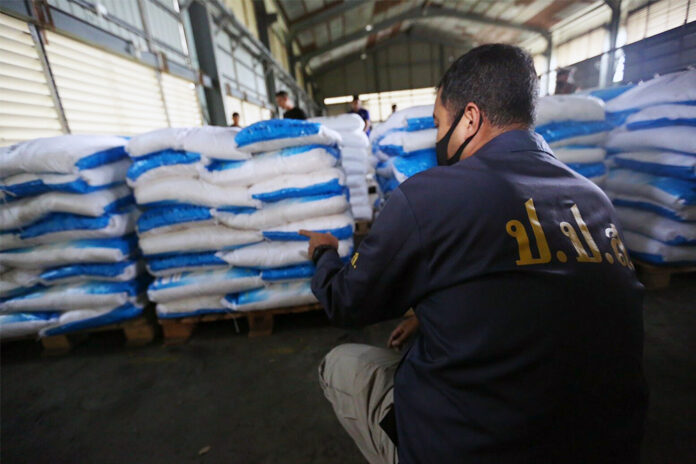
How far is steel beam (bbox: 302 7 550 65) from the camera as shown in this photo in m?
13.9

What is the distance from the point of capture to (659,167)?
2.61 meters

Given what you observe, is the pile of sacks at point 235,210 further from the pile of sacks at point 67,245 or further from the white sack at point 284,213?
the pile of sacks at point 67,245

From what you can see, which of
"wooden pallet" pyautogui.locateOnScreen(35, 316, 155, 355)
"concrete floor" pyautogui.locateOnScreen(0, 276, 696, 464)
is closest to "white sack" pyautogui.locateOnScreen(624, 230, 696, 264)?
"concrete floor" pyautogui.locateOnScreen(0, 276, 696, 464)

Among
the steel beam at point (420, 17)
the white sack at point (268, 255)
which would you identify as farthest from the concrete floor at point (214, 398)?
the steel beam at point (420, 17)

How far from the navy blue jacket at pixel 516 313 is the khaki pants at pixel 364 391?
0.81ft

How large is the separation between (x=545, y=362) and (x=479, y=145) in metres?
0.66

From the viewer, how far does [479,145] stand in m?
1.04

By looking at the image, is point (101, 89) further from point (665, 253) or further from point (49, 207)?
point (665, 253)

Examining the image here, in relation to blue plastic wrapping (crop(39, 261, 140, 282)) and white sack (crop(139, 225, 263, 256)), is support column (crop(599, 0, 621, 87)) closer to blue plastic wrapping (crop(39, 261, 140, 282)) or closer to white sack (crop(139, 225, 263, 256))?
white sack (crop(139, 225, 263, 256))

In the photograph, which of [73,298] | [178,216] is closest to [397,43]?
[178,216]

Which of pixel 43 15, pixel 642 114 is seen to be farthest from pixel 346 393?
pixel 43 15

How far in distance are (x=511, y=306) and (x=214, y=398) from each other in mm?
1854

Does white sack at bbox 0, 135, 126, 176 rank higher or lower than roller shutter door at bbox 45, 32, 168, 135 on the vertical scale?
lower

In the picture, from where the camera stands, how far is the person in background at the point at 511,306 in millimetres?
715
